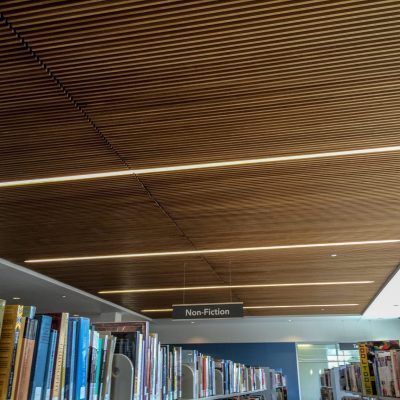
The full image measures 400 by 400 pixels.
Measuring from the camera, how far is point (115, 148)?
3516 mm

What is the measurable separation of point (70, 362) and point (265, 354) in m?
13.3

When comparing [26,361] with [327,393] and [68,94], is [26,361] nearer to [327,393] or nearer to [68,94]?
[68,94]

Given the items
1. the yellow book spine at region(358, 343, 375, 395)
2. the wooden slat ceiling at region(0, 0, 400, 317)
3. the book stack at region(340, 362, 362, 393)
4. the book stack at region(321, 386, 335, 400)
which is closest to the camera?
the wooden slat ceiling at region(0, 0, 400, 317)

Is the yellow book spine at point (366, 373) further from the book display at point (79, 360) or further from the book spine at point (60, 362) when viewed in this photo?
the book spine at point (60, 362)

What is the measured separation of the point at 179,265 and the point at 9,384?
227 inches

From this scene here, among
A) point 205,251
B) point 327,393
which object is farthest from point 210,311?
point 327,393

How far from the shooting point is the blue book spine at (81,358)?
176 cm

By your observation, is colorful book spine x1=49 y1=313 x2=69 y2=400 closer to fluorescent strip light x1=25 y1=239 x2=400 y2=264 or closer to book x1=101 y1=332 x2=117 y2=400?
book x1=101 y1=332 x2=117 y2=400

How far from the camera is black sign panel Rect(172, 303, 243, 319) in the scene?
6.48m

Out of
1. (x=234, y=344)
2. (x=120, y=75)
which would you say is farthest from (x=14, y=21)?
(x=234, y=344)

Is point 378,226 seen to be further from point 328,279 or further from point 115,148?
point 115,148

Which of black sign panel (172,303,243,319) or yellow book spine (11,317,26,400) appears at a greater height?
black sign panel (172,303,243,319)

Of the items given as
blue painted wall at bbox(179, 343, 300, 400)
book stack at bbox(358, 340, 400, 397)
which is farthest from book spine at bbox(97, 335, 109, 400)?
blue painted wall at bbox(179, 343, 300, 400)

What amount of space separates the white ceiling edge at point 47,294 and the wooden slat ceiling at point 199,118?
1711mm
